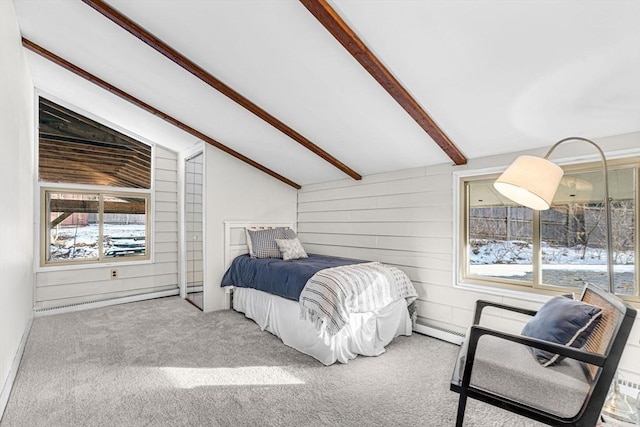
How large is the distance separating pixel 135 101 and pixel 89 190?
168 centimetres

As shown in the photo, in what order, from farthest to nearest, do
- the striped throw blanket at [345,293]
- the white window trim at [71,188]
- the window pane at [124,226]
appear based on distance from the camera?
1. the window pane at [124,226]
2. the white window trim at [71,188]
3. the striped throw blanket at [345,293]

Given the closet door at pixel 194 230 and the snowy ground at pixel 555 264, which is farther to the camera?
the closet door at pixel 194 230

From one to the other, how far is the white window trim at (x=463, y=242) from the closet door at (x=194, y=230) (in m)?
3.08

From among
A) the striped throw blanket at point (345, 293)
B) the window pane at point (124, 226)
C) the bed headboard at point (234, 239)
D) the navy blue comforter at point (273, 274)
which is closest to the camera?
the striped throw blanket at point (345, 293)

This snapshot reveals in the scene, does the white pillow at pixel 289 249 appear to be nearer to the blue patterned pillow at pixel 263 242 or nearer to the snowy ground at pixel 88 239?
the blue patterned pillow at pixel 263 242

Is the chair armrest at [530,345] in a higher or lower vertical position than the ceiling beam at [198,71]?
lower

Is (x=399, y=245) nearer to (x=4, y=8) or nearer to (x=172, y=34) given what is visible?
(x=172, y=34)

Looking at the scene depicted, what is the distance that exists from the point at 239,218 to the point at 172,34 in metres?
2.55

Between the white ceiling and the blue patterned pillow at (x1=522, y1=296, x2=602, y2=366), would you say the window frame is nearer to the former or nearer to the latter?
the white ceiling

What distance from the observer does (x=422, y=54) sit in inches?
80.7

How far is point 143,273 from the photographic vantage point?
493cm

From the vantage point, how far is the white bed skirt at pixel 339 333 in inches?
109

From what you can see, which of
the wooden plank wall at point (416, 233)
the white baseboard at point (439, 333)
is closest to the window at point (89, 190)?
the wooden plank wall at point (416, 233)

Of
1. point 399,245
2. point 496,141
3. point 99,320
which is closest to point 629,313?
point 496,141
